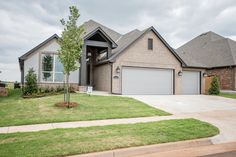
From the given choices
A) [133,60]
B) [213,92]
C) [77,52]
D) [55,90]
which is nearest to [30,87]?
[55,90]

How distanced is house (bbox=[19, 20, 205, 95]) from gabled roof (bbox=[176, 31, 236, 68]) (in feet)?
7.48

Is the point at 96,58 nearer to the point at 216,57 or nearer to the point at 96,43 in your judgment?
the point at 96,43

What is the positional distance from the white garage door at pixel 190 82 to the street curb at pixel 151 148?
16.2 meters

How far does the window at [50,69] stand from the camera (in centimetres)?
1943

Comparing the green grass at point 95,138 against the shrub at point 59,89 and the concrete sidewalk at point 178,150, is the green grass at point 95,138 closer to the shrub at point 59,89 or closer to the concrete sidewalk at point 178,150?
the concrete sidewalk at point 178,150

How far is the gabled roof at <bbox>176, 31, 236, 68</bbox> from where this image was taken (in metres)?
26.0

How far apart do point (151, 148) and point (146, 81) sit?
1458 centimetres

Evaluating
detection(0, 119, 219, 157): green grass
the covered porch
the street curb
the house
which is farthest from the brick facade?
the street curb

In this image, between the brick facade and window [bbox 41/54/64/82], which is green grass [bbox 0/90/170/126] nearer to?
window [bbox 41/54/64/82]

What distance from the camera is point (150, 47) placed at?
21.1 meters

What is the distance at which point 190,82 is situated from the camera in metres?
23.5

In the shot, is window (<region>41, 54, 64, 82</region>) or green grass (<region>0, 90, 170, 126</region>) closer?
green grass (<region>0, 90, 170, 126</region>)

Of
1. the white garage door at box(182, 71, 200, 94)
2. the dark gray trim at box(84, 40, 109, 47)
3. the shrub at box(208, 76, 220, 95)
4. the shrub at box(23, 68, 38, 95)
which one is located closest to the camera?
the shrub at box(23, 68, 38, 95)

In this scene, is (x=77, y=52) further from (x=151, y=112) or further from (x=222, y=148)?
(x=222, y=148)
